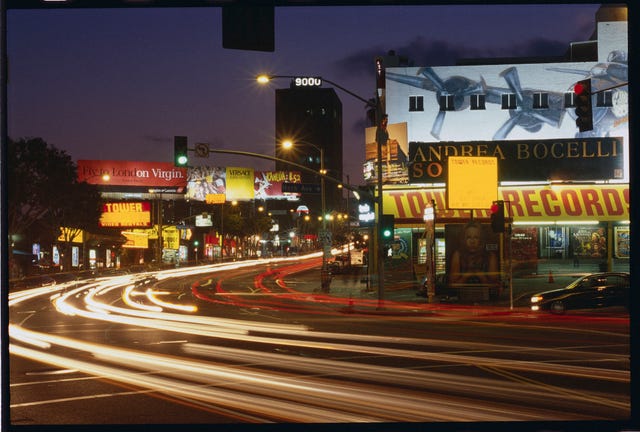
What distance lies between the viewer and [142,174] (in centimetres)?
8812

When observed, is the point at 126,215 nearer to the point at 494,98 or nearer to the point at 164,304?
the point at 494,98

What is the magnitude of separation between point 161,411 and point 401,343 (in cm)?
863

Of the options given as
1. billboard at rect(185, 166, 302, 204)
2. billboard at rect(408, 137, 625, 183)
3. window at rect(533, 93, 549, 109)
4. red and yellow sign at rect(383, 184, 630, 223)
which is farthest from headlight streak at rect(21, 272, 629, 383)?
billboard at rect(185, 166, 302, 204)

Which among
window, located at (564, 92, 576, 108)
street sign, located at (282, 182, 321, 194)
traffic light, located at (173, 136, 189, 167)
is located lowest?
street sign, located at (282, 182, 321, 194)

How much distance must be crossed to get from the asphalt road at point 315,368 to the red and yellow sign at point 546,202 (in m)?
24.1

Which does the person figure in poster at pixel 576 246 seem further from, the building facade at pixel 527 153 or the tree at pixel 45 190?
the tree at pixel 45 190

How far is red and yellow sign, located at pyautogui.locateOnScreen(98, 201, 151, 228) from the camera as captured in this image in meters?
72.7

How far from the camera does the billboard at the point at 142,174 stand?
3398 inches

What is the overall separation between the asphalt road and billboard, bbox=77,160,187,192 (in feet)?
205

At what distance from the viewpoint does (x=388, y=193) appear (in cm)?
5100

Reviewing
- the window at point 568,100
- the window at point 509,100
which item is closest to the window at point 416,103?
the window at point 509,100

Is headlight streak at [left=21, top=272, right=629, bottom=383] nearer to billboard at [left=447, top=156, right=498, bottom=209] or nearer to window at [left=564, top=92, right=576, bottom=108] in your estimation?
billboard at [left=447, top=156, right=498, bottom=209]

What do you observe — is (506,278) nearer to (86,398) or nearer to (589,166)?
(589,166)

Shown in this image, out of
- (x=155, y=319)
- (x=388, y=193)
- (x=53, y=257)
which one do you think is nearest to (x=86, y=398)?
(x=155, y=319)
